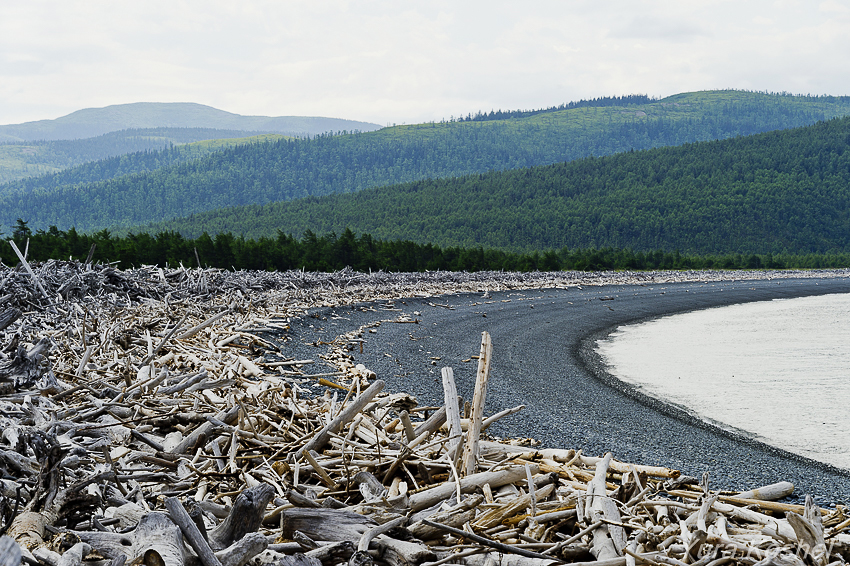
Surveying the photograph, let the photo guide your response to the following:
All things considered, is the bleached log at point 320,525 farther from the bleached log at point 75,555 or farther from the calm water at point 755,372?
the calm water at point 755,372

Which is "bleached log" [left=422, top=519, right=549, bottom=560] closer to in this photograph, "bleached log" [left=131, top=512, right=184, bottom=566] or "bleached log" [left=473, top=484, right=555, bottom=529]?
"bleached log" [left=473, top=484, right=555, bottom=529]

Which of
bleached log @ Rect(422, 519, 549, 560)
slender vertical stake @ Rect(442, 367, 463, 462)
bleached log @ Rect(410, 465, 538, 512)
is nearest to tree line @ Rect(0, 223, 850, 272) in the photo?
slender vertical stake @ Rect(442, 367, 463, 462)

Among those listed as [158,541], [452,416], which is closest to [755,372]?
[452,416]

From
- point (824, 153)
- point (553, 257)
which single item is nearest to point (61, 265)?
point (553, 257)

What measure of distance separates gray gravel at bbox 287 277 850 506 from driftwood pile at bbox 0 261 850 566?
2.20m

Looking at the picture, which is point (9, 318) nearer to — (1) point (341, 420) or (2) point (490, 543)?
(1) point (341, 420)

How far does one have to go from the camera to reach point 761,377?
13.2 metres

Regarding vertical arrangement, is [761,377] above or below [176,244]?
below

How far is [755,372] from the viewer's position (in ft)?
45.2

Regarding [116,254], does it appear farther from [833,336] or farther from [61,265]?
[833,336]

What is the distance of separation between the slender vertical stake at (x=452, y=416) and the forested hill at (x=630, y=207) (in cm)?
10934

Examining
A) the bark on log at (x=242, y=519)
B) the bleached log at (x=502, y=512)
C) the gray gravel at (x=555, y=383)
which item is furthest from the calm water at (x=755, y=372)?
the bark on log at (x=242, y=519)

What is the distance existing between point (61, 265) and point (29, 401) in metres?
11.1

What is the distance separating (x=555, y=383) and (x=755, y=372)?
5.51m
